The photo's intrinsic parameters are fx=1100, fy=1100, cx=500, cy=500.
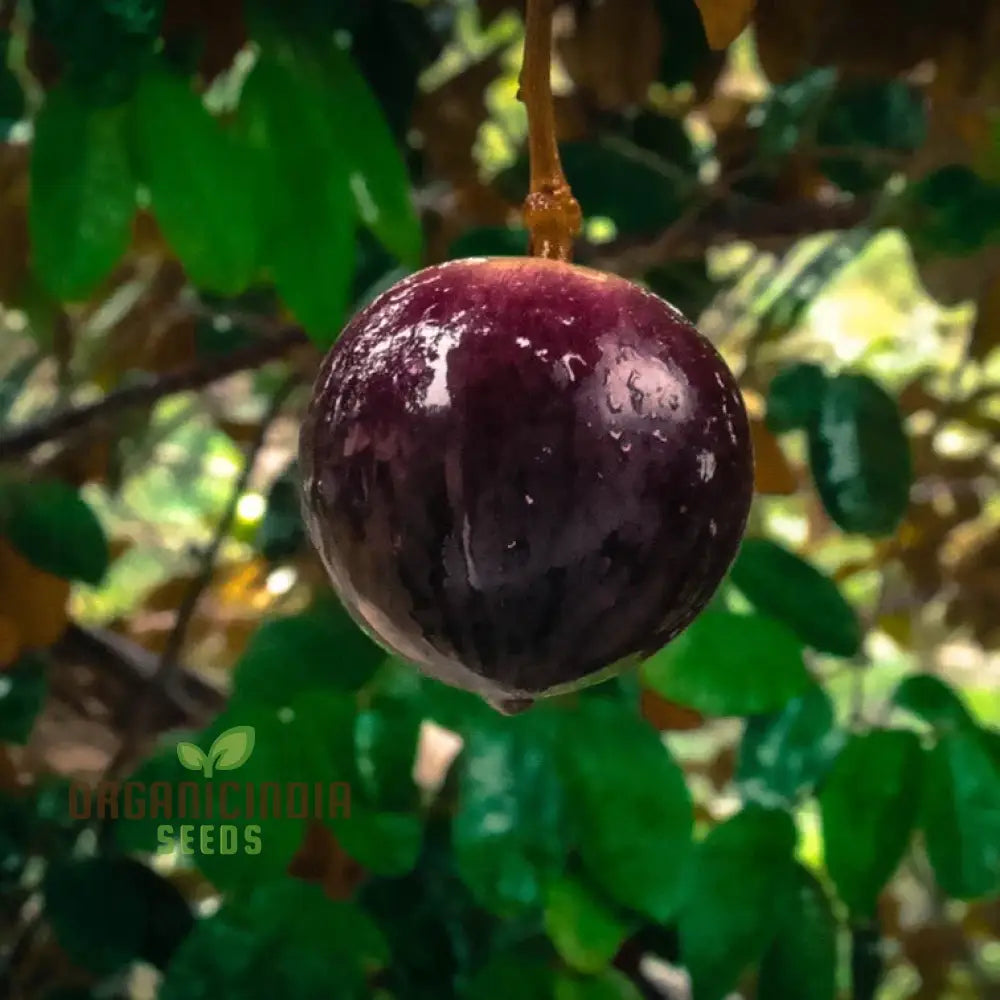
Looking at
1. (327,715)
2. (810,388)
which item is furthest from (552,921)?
(810,388)

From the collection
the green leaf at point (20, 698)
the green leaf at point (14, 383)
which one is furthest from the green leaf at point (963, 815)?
the green leaf at point (14, 383)

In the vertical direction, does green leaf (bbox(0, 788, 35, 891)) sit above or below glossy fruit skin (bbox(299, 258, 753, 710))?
below

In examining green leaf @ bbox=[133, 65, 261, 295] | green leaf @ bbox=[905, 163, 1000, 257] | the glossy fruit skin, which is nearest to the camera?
the glossy fruit skin

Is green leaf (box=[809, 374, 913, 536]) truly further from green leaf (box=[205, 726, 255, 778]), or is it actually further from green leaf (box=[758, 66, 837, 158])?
green leaf (box=[205, 726, 255, 778])

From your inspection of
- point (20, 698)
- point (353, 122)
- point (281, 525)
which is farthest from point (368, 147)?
point (20, 698)

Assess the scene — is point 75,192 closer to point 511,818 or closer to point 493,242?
point 493,242

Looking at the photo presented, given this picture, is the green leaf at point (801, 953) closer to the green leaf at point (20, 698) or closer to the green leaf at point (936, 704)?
the green leaf at point (936, 704)

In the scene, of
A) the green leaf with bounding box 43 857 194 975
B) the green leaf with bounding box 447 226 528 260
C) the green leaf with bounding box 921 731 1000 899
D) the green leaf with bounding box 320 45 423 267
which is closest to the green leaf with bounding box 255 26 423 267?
the green leaf with bounding box 320 45 423 267
